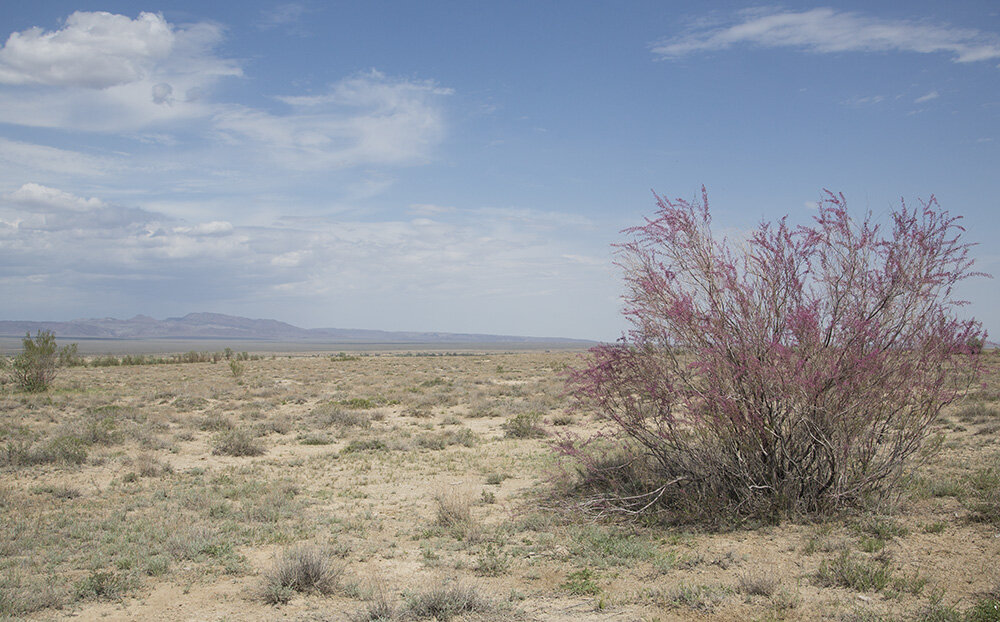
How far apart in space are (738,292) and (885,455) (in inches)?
120

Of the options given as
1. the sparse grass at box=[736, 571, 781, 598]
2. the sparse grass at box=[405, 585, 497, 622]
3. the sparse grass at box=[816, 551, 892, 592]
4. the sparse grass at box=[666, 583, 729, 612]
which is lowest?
the sparse grass at box=[405, 585, 497, 622]

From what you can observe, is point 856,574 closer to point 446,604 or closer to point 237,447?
point 446,604

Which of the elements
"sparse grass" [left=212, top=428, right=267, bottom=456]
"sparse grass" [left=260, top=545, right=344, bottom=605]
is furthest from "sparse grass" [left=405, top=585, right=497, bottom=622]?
"sparse grass" [left=212, top=428, right=267, bottom=456]

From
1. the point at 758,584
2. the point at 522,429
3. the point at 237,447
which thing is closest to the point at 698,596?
the point at 758,584

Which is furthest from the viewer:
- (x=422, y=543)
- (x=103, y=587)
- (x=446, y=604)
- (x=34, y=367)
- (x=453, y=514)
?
(x=34, y=367)

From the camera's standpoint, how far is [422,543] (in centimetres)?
782

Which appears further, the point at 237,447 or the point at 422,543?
the point at 237,447

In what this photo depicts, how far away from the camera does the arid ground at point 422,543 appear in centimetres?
551

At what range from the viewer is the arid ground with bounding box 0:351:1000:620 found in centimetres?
551

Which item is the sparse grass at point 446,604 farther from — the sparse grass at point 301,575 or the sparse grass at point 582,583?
the sparse grass at point 301,575

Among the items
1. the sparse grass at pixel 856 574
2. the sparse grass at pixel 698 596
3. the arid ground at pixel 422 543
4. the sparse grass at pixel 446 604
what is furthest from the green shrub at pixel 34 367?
the sparse grass at pixel 856 574

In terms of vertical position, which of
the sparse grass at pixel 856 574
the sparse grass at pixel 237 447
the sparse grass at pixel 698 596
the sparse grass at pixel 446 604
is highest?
the sparse grass at pixel 856 574

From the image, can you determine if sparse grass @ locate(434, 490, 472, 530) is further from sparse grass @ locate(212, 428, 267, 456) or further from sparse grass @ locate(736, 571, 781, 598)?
sparse grass @ locate(212, 428, 267, 456)

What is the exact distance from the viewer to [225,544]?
766cm
